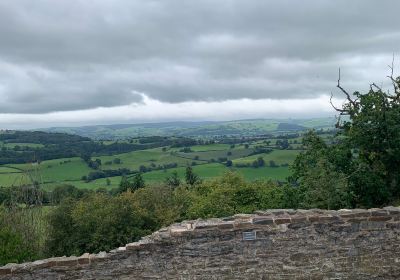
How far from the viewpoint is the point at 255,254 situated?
840 cm

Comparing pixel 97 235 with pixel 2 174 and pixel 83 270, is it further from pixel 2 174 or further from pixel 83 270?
pixel 2 174

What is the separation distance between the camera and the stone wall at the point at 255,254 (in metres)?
8.40

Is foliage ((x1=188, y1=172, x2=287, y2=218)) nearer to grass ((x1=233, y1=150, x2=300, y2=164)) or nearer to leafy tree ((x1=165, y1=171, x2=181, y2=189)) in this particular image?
leafy tree ((x1=165, y1=171, x2=181, y2=189))

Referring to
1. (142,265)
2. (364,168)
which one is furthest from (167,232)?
(364,168)

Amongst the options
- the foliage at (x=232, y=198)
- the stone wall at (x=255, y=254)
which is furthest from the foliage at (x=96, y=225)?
the stone wall at (x=255, y=254)

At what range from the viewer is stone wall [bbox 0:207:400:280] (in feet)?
27.6

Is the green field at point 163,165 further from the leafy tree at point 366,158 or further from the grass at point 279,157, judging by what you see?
the leafy tree at point 366,158

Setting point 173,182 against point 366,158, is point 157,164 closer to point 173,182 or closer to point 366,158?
point 173,182

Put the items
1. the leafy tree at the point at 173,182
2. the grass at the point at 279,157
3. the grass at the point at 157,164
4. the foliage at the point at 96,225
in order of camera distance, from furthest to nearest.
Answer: the grass at the point at 279,157
the grass at the point at 157,164
the leafy tree at the point at 173,182
the foliage at the point at 96,225

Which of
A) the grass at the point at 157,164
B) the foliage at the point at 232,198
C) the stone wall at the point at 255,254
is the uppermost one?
the stone wall at the point at 255,254

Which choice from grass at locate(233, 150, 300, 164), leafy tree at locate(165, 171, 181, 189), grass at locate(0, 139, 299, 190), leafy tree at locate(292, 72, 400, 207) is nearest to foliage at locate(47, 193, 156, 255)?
leafy tree at locate(292, 72, 400, 207)

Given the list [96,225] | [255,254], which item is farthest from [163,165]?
[255,254]

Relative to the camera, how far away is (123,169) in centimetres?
7838

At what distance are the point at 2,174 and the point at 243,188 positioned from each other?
45.0 m
